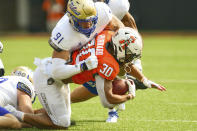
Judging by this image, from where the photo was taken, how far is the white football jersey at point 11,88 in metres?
4.60

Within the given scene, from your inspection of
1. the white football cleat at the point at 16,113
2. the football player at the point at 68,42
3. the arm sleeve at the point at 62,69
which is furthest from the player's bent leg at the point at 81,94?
the white football cleat at the point at 16,113

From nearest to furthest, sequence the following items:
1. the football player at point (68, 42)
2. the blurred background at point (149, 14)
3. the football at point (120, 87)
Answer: the football player at point (68, 42), the football at point (120, 87), the blurred background at point (149, 14)

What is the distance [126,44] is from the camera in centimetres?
418

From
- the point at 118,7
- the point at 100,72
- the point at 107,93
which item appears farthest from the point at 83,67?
the point at 118,7

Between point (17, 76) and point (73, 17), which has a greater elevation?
point (73, 17)

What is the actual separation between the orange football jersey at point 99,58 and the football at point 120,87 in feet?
0.75

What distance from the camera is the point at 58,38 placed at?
4.33 meters

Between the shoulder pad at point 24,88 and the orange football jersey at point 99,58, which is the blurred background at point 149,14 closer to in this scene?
the shoulder pad at point 24,88

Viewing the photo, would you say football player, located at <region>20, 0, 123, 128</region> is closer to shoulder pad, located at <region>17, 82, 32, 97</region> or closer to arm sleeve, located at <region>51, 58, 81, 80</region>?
arm sleeve, located at <region>51, 58, 81, 80</region>

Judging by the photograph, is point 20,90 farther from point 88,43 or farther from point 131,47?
point 131,47

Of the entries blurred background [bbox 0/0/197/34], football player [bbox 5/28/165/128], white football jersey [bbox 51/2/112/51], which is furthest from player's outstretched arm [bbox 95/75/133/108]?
blurred background [bbox 0/0/197/34]

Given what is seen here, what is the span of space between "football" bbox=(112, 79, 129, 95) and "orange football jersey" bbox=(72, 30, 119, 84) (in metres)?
0.23

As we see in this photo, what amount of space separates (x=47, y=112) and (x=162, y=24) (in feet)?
44.4

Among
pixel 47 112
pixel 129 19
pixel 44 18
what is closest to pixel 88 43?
pixel 47 112
